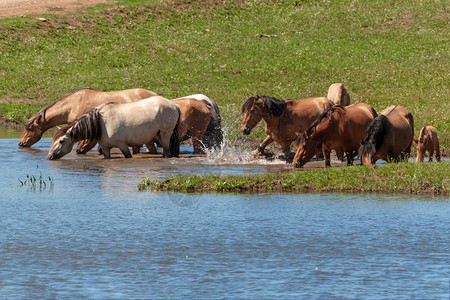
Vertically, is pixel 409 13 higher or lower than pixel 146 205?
higher

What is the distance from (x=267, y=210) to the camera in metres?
11.3

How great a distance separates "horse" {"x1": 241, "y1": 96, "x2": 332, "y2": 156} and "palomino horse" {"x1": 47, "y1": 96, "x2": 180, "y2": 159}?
1.90 m

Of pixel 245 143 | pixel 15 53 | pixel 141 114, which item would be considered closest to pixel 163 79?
pixel 15 53

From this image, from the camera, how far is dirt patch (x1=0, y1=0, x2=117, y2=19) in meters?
42.2

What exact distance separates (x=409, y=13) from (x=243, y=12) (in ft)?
32.9

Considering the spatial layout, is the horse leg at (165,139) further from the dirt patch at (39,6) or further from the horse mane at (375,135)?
the dirt patch at (39,6)

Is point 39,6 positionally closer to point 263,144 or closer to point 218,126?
point 218,126

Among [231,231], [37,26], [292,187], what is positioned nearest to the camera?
[231,231]

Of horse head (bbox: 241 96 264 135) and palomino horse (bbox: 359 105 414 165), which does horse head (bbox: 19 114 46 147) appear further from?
palomino horse (bbox: 359 105 414 165)

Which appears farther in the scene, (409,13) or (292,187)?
(409,13)

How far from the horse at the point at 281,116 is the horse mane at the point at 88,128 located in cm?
343

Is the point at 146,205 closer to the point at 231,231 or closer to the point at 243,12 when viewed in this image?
the point at 231,231

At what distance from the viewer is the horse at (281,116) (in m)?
17.7

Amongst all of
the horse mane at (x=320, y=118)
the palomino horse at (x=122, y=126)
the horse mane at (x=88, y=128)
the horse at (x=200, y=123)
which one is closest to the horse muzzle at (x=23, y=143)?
the palomino horse at (x=122, y=126)
